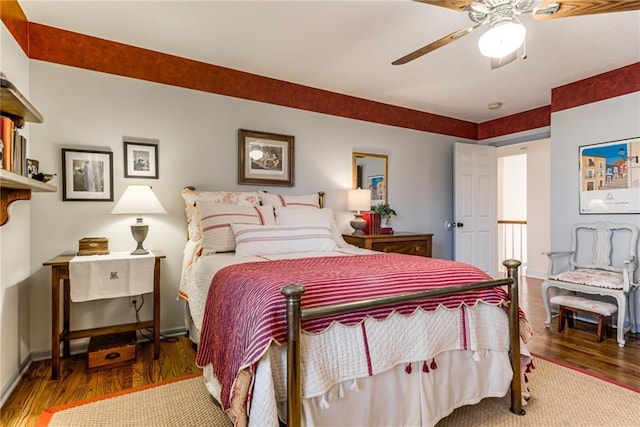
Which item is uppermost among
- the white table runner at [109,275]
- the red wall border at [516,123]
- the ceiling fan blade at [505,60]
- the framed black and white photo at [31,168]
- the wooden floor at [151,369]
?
the red wall border at [516,123]

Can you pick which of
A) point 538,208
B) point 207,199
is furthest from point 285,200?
point 538,208

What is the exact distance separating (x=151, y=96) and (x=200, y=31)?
0.73 m

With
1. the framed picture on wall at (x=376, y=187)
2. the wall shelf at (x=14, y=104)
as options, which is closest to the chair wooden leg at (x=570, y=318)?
the framed picture on wall at (x=376, y=187)

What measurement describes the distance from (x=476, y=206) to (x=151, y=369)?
4.30 meters

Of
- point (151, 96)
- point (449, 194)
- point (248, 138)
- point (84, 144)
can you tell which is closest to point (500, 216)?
point (449, 194)

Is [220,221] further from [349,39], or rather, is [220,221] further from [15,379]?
[349,39]

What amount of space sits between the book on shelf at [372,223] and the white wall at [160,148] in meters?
0.26

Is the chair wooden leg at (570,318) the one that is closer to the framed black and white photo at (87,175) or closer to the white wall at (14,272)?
the framed black and white photo at (87,175)

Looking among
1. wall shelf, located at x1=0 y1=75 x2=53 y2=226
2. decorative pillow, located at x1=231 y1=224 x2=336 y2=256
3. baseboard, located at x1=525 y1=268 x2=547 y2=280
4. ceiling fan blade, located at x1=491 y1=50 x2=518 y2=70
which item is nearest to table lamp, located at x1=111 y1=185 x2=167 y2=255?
wall shelf, located at x1=0 y1=75 x2=53 y2=226

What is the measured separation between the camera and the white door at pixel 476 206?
473 cm

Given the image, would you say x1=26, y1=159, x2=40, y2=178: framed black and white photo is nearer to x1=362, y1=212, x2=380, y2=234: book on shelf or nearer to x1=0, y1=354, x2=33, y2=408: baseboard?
x1=0, y1=354, x2=33, y2=408: baseboard

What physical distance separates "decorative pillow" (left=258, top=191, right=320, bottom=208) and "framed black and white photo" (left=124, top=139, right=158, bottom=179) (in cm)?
93

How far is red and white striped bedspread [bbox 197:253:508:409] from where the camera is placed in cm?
136

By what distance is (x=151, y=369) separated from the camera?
7.95ft
